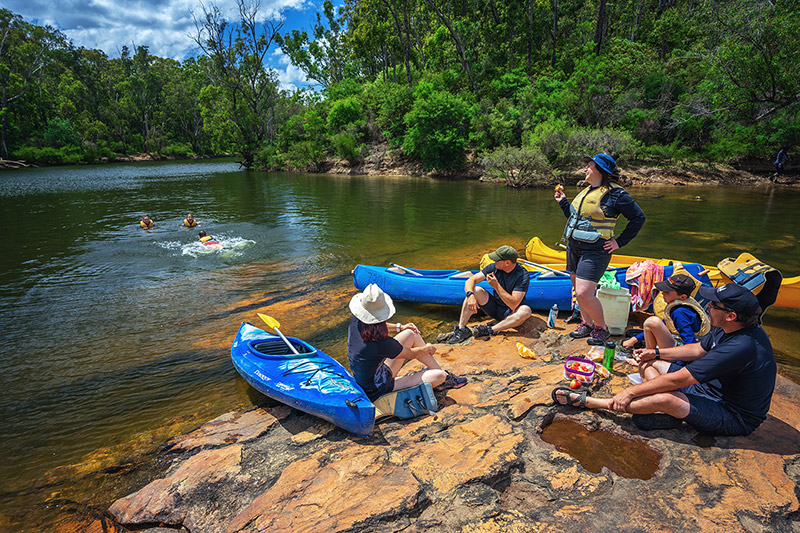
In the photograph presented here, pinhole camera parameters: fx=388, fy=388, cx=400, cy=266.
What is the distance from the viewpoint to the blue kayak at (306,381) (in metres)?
3.21

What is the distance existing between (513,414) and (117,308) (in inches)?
273

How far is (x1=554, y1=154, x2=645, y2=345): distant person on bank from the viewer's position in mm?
4043

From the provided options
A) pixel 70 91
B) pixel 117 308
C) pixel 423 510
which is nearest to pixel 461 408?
pixel 423 510

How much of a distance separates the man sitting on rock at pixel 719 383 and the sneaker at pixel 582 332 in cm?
151

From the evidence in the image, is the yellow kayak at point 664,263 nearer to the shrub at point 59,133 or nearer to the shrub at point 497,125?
the shrub at point 497,125

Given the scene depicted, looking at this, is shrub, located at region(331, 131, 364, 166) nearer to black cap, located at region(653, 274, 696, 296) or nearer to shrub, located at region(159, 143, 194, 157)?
black cap, located at region(653, 274, 696, 296)

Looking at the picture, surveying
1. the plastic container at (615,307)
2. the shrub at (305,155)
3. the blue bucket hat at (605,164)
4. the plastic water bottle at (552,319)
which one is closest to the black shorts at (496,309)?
the plastic water bottle at (552,319)

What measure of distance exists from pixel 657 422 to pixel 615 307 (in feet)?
6.57

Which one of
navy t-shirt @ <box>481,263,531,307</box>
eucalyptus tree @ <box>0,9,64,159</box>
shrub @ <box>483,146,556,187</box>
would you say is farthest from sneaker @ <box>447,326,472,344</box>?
eucalyptus tree @ <box>0,9,64,159</box>

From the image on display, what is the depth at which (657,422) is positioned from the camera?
9.50ft

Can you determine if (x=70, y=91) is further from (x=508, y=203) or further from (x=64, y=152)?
(x=508, y=203)

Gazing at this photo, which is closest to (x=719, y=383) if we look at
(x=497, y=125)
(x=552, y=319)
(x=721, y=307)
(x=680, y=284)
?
(x=721, y=307)

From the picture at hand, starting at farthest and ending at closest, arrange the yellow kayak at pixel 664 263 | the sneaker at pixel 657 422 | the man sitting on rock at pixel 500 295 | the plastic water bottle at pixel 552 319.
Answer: the yellow kayak at pixel 664 263 → the plastic water bottle at pixel 552 319 → the man sitting on rock at pixel 500 295 → the sneaker at pixel 657 422

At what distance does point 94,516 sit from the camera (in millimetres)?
2900
